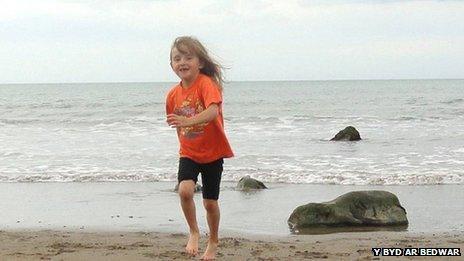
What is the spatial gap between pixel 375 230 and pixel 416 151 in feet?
33.1

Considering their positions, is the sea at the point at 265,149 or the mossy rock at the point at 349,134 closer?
the sea at the point at 265,149

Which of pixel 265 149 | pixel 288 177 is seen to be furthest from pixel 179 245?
pixel 265 149

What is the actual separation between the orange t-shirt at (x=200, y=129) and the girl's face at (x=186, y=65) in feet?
0.18

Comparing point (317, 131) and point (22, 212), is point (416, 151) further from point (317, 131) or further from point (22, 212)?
point (22, 212)

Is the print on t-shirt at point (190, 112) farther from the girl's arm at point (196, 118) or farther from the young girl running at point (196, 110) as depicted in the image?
the girl's arm at point (196, 118)

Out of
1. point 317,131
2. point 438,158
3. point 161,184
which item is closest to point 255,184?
point 161,184

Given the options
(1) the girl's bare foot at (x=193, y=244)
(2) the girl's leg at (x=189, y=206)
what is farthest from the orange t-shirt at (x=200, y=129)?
(1) the girl's bare foot at (x=193, y=244)

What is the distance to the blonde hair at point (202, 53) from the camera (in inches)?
195

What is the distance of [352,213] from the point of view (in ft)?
25.8

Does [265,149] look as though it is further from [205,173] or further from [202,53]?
[202,53]

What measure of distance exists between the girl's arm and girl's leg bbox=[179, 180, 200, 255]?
Answer: 1.76ft

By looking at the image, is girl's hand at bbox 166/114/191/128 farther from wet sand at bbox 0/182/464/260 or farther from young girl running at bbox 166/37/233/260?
wet sand at bbox 0/182/464/260

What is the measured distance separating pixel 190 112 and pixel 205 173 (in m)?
0.53

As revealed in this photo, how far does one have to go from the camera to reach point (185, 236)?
7047 millimetres
